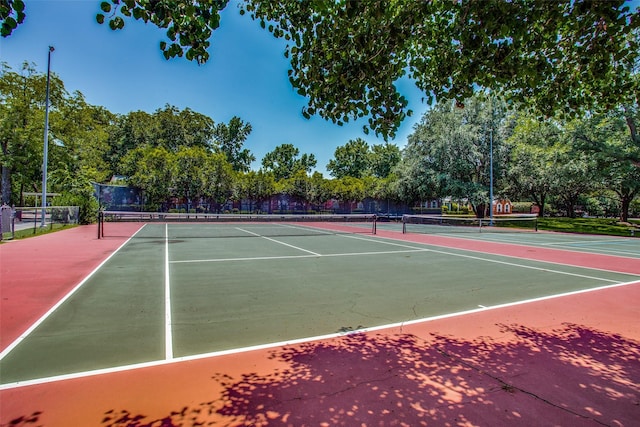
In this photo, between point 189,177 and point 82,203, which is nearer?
point 82,203

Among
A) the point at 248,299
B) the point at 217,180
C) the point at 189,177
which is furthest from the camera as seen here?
the point at 217,180

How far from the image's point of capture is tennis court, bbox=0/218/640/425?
4.34 meters

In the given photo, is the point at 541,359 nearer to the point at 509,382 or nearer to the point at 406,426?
the point at 509,382

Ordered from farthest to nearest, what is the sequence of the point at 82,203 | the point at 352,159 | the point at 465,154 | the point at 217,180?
1. the point at 352,159
2. the point at 217,180
3. the point at 465,154
4. the point at 82,203

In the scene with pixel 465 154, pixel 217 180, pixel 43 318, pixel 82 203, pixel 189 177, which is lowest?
pixel 43 318

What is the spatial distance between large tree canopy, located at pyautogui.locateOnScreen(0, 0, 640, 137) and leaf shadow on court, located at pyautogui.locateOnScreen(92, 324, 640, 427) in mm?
3223

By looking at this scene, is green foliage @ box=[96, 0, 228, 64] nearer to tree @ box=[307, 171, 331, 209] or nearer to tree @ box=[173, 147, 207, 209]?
tree @ box=[173, 147, 207, 209]

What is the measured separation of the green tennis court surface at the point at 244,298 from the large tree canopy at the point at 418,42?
343 centimetres

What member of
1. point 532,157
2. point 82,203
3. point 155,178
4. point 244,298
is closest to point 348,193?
point 532,157

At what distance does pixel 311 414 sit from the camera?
309 centimetres

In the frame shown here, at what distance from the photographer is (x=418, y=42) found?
18.0 ft

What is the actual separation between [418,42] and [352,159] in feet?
226

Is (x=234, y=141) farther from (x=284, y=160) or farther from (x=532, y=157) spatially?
(x=532, y=157)

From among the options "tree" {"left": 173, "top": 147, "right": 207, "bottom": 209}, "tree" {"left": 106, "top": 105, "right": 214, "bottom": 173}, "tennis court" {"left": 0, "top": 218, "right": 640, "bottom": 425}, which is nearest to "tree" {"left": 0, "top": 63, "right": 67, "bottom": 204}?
"tree" {"left": 173, "top": 147, "right": 207, "bottom": 209}
